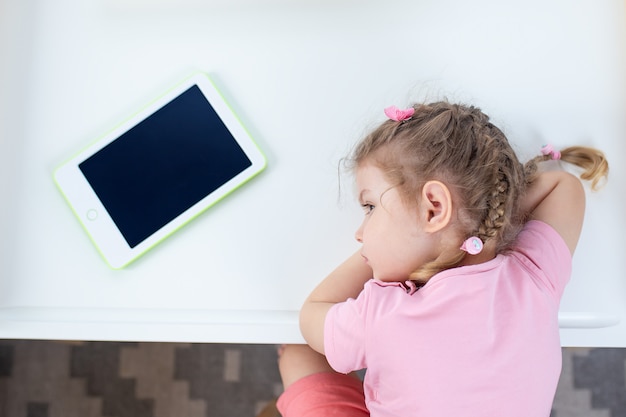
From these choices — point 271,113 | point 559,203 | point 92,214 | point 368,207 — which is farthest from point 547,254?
point 92,214

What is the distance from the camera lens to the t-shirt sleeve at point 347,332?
0.57 meters

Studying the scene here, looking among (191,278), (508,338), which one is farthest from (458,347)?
(191,278)

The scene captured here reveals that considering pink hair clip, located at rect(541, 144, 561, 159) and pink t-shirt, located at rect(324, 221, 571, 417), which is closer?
pink t-shirt, located at rect(324, 221, 571, 417)

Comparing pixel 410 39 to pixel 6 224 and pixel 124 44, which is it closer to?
pixel 124 44

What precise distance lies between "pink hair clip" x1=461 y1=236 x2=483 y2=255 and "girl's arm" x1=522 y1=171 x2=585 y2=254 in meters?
0.14

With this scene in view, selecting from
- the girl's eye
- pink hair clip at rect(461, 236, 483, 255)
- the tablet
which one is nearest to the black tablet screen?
the tablet

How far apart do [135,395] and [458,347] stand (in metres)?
0.85

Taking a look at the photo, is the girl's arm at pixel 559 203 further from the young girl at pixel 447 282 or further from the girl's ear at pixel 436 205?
the girl's ear at pixel 436 205

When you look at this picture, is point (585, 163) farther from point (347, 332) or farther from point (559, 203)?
point (347, 332)

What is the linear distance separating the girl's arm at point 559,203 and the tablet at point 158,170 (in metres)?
0.33

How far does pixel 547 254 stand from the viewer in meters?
0.59

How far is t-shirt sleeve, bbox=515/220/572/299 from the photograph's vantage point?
22.9 inches

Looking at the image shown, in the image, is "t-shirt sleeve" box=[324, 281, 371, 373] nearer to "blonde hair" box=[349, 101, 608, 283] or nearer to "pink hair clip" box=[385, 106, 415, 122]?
"blonde hair" box=[349, 101, 608, 283]

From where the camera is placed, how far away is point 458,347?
0.53 m
